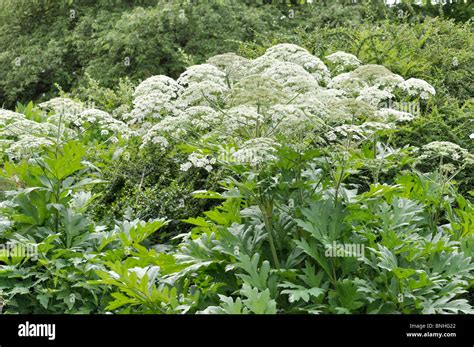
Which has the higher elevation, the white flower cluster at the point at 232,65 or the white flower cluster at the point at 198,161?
the white flower cluster at the point at 232,65

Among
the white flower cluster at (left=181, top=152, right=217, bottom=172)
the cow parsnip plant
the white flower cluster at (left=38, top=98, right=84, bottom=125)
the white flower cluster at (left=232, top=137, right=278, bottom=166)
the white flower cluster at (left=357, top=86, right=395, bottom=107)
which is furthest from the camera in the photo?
the white flower cluster at (left=38, top=98, right=84, bottom=125)

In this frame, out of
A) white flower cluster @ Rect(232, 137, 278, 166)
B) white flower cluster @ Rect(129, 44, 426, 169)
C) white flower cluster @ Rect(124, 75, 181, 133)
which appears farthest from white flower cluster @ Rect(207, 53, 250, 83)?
white flower cluster @ Rect(232, 137, 278, 166)

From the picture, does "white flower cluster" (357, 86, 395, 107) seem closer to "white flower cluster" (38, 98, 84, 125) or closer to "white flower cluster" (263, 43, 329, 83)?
"white flower cluster" (263, 43, 329, 83)

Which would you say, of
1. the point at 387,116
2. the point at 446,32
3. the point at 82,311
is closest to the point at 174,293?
the point at 82,311

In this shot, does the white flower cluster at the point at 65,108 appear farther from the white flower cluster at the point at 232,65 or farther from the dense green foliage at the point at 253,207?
the white flower cluster at the point at 232,65

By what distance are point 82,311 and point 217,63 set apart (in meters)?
2.19

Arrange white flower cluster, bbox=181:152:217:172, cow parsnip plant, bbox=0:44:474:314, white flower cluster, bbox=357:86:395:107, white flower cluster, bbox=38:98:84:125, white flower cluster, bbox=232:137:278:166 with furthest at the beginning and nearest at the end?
white flower cluster, bbox=38:98:84:125
white flower cluster, bbox=357:86:395:107
white flower cluster, bbox=181:152:217:172
cow parsnip plant, bbox=0:44:474:314
white flower cluster, bbox=232:137:278:166

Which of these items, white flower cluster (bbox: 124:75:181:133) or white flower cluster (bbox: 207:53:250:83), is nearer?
white flower cluster (bbox: 124:75:181:133)

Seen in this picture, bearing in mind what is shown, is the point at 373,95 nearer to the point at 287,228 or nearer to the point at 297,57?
the point at 297,57

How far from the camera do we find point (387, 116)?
546 centimetres

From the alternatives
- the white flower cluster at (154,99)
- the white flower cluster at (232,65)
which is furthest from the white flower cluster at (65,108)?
the white flower cluster at (232,65)

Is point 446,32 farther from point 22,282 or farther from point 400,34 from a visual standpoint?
point 22,282

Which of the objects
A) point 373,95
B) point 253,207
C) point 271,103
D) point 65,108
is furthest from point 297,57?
point 65,108
